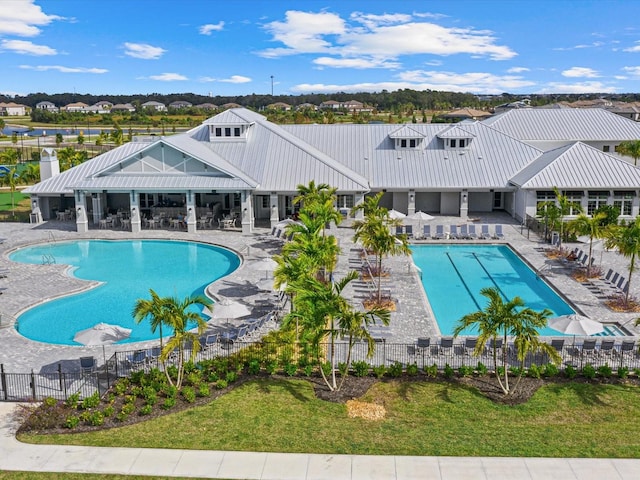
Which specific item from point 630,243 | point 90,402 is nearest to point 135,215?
point 90,402

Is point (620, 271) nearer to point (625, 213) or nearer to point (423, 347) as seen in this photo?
point (625, 213)

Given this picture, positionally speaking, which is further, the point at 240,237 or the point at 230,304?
the point at 240,237

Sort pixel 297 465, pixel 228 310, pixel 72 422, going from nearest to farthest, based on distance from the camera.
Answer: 1. pixel 297 465
2. pixel 72 422
3. pixel 228 310

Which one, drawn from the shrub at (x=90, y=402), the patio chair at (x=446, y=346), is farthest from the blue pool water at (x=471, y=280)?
the shrub at (x=90, y=402)

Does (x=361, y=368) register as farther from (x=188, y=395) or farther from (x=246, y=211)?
(x=246, y=211)

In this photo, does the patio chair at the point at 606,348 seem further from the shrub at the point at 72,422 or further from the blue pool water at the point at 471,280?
the shrub at the point at 72,422

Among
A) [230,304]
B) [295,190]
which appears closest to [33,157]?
[295,190]
